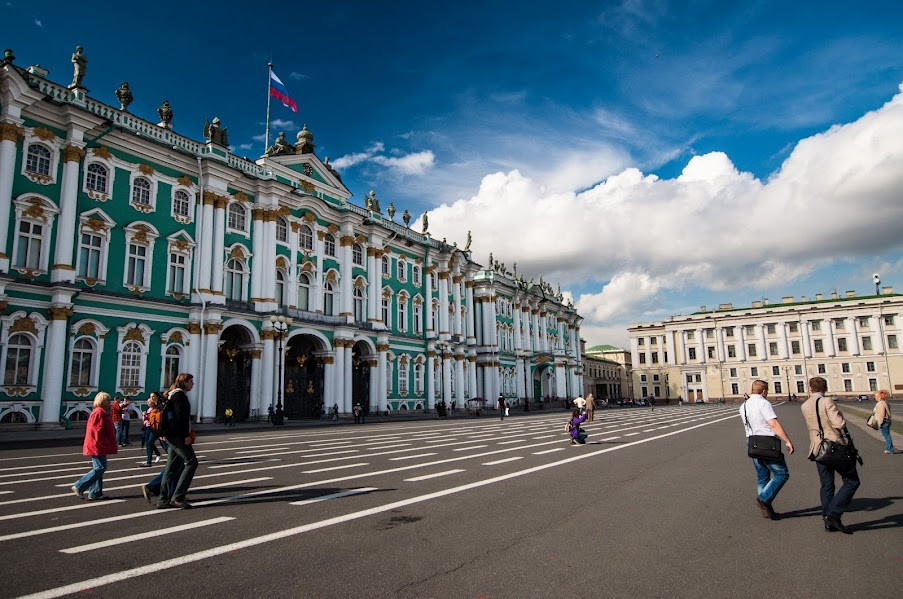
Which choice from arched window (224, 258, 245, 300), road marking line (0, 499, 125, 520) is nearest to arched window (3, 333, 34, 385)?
arched window (224, 258, 245, 300)

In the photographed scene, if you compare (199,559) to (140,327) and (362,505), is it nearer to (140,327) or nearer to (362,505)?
(362,505)

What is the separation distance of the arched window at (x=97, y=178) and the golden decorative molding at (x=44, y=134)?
2.06 meters

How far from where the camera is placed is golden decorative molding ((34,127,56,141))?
2705 centimetres

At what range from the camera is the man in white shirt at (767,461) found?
7562mm

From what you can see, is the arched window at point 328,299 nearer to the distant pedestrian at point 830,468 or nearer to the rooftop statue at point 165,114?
the rooftop statue at point 165,114

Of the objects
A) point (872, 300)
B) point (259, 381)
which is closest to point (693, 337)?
point (872, 300)

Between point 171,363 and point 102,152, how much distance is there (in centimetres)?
1118

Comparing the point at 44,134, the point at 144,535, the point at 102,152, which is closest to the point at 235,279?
the point at 102,152

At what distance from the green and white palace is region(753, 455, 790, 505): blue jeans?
27914 millimetres

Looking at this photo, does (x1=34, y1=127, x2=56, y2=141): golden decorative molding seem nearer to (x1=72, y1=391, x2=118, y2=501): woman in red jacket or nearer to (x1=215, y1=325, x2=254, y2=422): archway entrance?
(x1=215, y1=325, x2=254, y2=422): archway entrance

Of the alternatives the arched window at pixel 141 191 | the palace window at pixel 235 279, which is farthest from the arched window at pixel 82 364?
the palace window at pixel 235 279

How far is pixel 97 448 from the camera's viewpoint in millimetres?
9031

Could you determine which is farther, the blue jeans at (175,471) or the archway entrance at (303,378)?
the archway entrance at (303,378)

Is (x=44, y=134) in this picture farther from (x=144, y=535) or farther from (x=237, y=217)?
(x=144, y=535)
